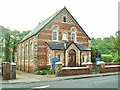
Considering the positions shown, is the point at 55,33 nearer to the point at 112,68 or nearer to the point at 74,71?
the point at 74,71

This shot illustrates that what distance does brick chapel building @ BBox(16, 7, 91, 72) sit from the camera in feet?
113

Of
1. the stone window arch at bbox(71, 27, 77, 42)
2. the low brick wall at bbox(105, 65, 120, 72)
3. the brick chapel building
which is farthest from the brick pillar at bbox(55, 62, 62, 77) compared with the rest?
the stone window arch at bbox(71, 27, 77, 42)

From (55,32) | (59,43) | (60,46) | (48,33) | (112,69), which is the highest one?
(55,32)

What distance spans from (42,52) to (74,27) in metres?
6.77

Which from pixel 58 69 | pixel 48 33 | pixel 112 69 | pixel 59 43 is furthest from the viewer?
pixel 59 43

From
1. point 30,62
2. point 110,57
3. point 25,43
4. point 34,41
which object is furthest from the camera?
point 110,57

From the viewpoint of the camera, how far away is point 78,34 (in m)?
38.4

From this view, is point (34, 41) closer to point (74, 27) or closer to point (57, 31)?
point (57, 31)

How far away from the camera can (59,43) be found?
35.8m

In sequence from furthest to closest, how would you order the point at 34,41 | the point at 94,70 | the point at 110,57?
1. the point at 110,57
2. the point at 34,41
3. the point at 94,70

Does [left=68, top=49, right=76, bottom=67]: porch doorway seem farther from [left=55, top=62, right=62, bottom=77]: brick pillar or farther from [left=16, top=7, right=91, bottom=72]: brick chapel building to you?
[left=55, top=62, right=62, bottom=77]: brick pillar

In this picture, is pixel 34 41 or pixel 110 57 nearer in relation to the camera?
pixel 34 41

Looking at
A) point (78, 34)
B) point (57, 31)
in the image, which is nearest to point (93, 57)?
point (78, 34)

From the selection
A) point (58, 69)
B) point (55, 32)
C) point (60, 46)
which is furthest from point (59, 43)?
point (58, 69)
